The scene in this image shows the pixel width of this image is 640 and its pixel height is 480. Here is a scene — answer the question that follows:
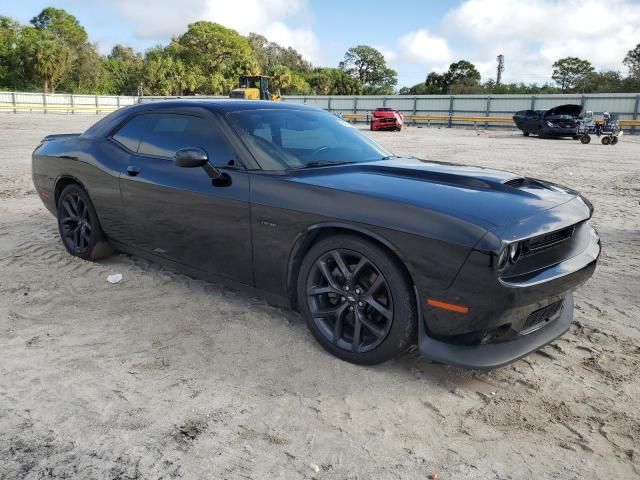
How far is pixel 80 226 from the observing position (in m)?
4.79

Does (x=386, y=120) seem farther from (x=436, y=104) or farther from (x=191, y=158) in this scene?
(x=191, y=158)

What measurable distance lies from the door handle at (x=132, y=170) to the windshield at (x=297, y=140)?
95cm

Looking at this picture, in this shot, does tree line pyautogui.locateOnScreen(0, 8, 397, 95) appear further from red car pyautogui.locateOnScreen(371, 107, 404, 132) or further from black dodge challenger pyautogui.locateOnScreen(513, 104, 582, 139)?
black dodge challenger pyautogui.locateOnScreen(513, 104, 582, 139)

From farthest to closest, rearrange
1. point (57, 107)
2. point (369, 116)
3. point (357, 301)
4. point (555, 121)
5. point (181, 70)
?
point (181, 70) < point (369, 116) < point (57, 107) < point (555, 121) < point (357, 301)

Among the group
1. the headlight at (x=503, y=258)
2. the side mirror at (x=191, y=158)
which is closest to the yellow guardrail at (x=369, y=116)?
the side mirror at (x=191, y=158)

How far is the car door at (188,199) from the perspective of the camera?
11.2ft

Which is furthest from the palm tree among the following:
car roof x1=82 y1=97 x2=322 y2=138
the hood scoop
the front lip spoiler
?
the front lip spoiler

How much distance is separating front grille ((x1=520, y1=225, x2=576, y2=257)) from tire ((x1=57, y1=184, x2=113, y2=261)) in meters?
3.57

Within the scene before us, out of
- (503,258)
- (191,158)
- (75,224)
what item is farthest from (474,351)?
(75,224)

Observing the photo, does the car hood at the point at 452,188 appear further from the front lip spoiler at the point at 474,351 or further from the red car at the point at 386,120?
the red car at the point at 386,120

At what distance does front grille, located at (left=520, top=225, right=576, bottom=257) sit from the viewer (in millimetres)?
2636

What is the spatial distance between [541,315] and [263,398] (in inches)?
62.3

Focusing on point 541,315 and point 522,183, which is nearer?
point 541,315

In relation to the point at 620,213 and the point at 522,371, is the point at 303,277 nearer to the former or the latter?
the point at 522,371
